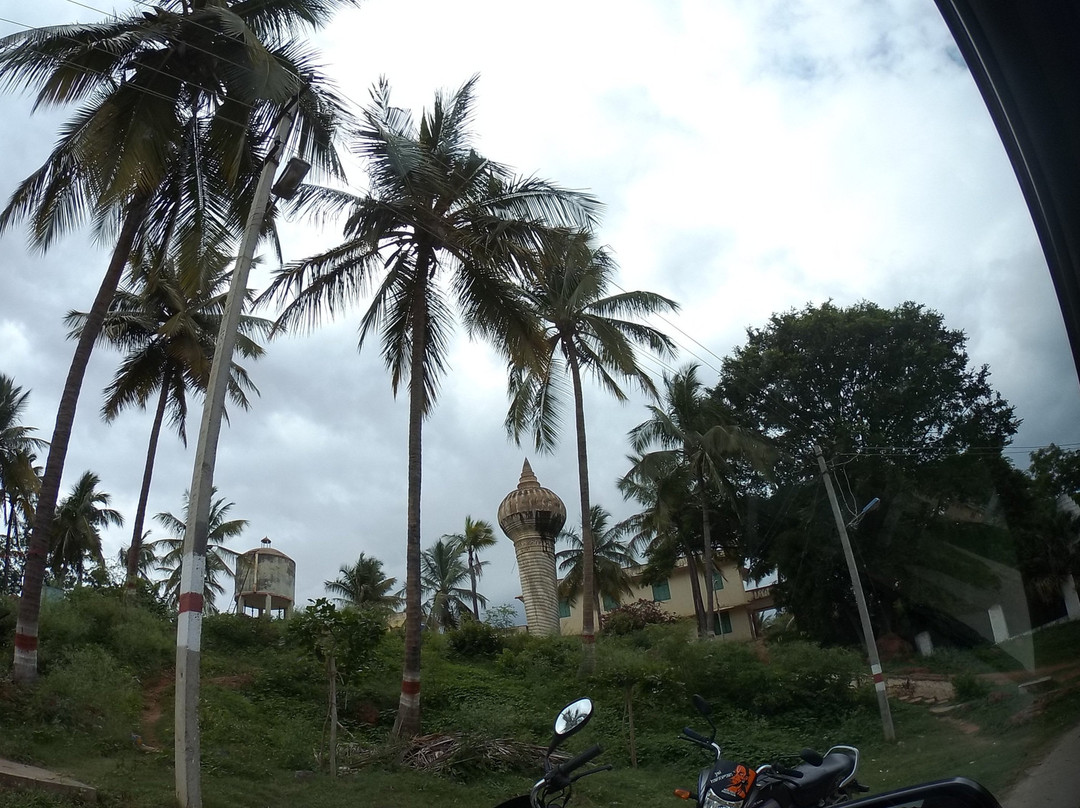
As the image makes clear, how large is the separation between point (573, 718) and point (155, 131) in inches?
525

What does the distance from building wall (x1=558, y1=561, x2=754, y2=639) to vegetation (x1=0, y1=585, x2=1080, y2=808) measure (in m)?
18.0

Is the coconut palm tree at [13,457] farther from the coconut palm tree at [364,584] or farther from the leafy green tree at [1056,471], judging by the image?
the leafy green tree at [1056,471]

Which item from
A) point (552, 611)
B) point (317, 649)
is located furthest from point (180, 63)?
point (552, 611)

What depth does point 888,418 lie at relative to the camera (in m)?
4.92

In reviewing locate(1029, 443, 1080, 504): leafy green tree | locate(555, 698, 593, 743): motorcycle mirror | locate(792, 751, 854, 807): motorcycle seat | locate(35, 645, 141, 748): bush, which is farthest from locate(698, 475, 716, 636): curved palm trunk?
locate(1029, 443, 1080, 504): leafy green tree

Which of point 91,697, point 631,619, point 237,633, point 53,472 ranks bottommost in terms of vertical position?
point 91,697

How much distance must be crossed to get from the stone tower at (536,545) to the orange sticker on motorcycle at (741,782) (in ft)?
79.1

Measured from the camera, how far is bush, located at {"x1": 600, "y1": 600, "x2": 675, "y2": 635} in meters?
30.0

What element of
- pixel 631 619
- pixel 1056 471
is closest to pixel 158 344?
pixel 631 619

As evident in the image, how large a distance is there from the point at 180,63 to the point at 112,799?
1169cm

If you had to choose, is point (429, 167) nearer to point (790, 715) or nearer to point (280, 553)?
point (790, 715)

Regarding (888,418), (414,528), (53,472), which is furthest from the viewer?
(414,528)

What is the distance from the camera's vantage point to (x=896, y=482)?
6.47 m

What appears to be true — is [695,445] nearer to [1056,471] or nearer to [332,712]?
[332,712]
